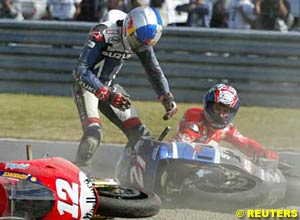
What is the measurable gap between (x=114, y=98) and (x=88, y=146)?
481 millimetres

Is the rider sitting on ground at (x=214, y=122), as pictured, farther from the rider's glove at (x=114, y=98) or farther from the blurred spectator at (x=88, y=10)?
the blurred spectator at (x=88, y=10)

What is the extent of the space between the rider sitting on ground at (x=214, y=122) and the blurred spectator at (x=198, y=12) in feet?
21.6

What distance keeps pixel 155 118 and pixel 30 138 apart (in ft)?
7.61

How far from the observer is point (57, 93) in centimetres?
1436

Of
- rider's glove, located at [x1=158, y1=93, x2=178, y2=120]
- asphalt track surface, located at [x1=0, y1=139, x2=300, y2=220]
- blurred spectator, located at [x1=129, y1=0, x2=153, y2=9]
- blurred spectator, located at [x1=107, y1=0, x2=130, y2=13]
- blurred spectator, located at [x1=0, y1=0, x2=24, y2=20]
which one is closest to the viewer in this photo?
rider's glove, located at [x1=158, y1=93, x2=178, y2=120]

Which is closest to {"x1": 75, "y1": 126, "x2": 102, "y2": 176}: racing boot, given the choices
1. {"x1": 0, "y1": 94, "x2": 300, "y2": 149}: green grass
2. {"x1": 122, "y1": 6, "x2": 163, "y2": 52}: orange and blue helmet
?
{"x1": 122, "y1": 6, "x2": 163, "y2": 52}: orange and blue helmet

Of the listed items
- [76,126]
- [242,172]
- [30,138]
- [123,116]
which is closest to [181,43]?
[76,126]

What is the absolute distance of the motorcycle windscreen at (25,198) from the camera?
5508 millimetres

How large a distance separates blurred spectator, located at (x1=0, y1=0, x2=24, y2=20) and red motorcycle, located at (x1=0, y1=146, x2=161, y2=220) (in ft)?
32.8

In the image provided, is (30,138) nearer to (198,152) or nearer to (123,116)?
(123,116)

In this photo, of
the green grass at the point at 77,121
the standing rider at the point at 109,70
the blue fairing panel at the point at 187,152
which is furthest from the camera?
the green grass at the point at 77,121

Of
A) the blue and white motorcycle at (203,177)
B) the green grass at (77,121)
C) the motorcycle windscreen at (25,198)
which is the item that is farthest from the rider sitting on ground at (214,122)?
the green grass at (77,121)

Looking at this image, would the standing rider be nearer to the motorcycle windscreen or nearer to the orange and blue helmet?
the orange and blue helmet

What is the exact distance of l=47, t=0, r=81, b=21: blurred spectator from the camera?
1516cm
